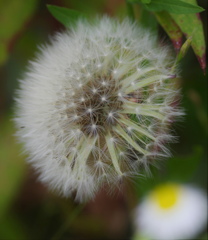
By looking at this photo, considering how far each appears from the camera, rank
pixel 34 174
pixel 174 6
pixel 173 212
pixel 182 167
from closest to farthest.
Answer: pixel 174 6 < pixel 182 167 < pixel 173 212 < pixel 34 174

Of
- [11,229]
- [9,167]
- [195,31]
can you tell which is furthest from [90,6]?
[11,229]

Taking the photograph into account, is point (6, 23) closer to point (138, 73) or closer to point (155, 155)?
point (138, 73)

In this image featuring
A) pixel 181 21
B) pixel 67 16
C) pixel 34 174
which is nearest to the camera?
pixel 181 21

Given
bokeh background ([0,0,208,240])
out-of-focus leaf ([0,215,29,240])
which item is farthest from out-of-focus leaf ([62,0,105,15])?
out-of-focus leaf ([0,215,29,240])

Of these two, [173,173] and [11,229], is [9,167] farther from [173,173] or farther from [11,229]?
[173,173]

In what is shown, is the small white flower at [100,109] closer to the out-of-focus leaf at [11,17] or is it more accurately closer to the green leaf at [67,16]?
the green leaf at [67,16]
